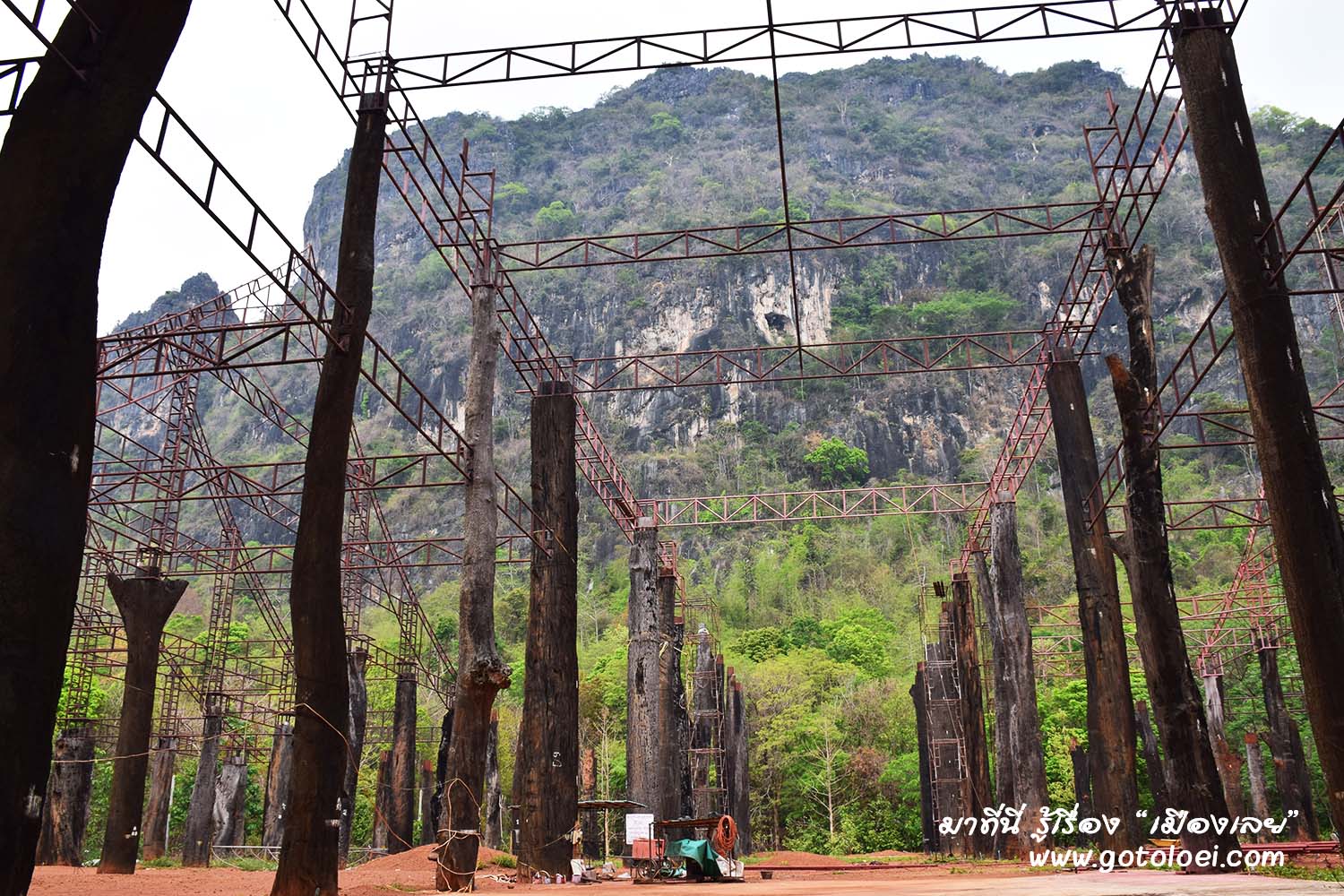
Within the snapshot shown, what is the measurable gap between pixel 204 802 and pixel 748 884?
→ 65.8 feet

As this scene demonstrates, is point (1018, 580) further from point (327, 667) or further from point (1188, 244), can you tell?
point (1188, 244)

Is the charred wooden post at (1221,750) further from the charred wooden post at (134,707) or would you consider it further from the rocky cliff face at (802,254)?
the rocky cliff face at (802,254)

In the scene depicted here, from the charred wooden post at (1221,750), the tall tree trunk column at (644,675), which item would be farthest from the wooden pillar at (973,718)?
the tall tree trunk column at (644,675)

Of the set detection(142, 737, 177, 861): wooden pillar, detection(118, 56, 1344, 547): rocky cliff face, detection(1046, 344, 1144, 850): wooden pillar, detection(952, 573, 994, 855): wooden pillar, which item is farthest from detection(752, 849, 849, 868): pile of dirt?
detection(118, 56, 1344, 547): rocky cliff face

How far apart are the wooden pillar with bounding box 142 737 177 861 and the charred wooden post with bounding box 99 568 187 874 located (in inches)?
283

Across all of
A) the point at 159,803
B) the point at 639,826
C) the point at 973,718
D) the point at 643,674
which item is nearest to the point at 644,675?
the point at 643,674

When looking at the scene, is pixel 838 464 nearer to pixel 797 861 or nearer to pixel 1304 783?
pixel 1304 783

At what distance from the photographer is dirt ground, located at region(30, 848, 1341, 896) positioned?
28.4 ft

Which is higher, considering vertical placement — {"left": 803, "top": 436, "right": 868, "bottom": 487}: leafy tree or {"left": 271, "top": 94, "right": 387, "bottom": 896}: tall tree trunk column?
{"left": 803, "top": 436, "right": 868, "bottom": 487}: leafy tree

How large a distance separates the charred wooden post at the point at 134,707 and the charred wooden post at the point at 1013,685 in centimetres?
1565

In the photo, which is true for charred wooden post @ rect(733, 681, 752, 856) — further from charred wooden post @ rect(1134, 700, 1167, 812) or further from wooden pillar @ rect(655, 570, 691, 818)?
charred wooden post @ rect(1134, 700, 1167, 812)

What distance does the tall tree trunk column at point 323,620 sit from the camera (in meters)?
10.2

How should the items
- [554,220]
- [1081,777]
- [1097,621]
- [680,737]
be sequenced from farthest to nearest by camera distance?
[554,220] < [1081,777] < [680,737] < [1097,621]

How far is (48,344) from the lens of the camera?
6.73 metres
